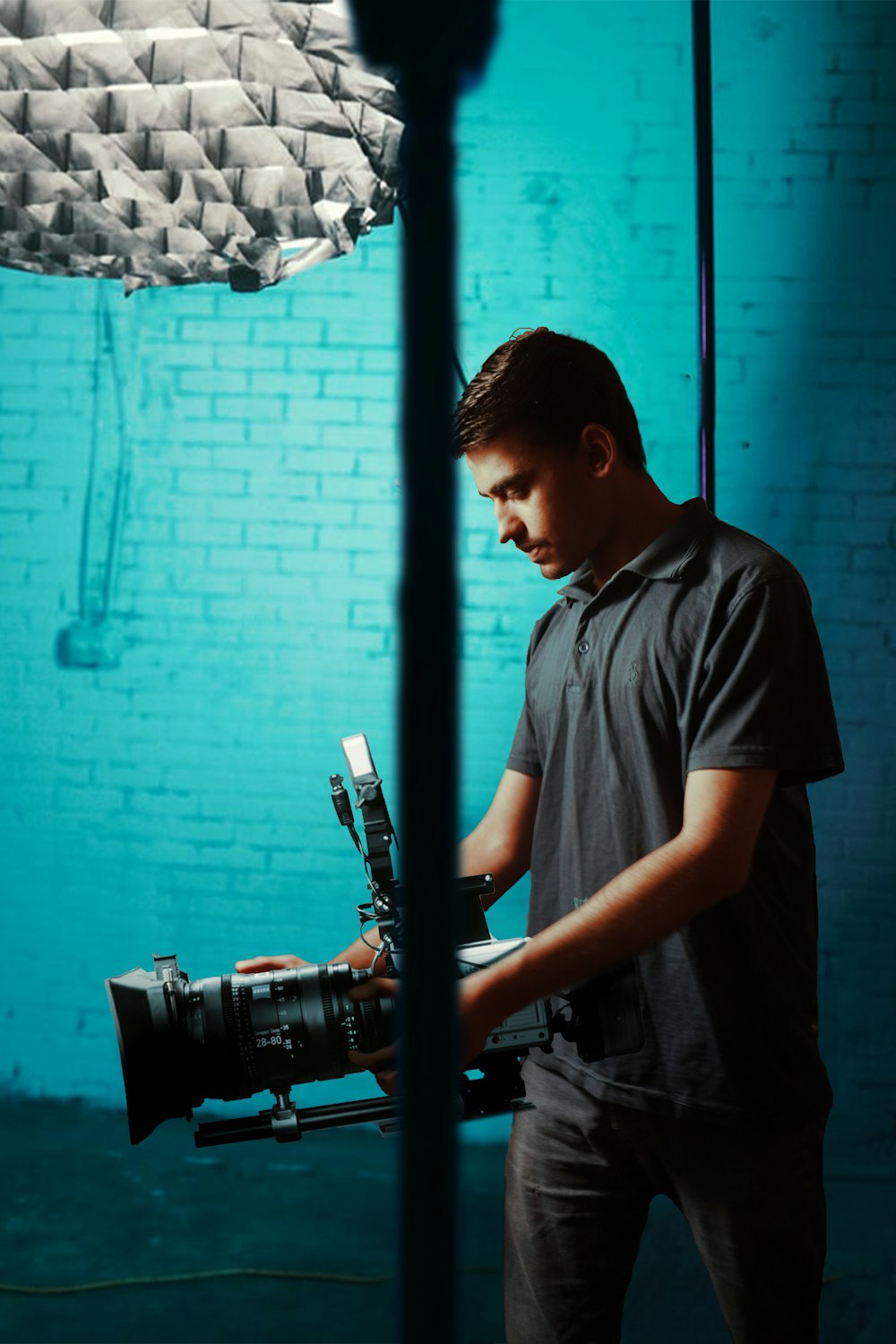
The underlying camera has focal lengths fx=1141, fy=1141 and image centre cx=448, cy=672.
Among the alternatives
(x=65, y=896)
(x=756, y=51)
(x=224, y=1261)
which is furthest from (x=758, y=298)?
(x=224, y=1261)

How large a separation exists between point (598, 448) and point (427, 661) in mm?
986

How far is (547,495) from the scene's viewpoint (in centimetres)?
133

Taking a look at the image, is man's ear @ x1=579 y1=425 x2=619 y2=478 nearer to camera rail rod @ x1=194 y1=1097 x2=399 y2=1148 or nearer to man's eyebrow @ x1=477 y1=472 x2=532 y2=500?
man's eyebrow @ x1=477 y1=472 x2=532 y2=500

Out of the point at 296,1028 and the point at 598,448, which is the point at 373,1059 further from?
the point at 598,448

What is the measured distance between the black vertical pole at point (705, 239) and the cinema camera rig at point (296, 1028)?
3.26 feet

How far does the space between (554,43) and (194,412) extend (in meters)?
1.08

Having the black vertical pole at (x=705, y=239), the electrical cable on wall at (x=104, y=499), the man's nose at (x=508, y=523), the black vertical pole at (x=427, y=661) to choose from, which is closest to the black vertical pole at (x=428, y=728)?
the black vertical pole at (x=427, y=661)

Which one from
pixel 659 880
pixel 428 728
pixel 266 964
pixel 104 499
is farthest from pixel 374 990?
pixel 104 499

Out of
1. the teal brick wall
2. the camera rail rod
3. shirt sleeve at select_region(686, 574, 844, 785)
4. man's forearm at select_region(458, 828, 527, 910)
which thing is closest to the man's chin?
shirt sleeve at select_region(686, 574, 844, 785)

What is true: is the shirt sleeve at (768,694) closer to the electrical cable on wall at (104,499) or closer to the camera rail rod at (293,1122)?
the camera rail rod at (293,1122)

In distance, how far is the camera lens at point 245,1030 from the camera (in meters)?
1.10

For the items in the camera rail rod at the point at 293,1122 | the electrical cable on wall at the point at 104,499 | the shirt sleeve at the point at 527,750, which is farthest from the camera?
the electrical cable on wall at the point at 104,499

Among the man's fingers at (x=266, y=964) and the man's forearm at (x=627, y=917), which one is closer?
the man's forearm at (x=627, y=917)

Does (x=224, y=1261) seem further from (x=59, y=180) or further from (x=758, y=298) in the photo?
(x=758, y=298)
